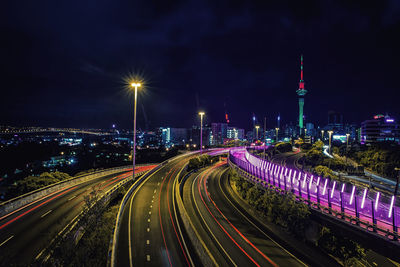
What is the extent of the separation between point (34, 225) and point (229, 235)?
18951 millimetres

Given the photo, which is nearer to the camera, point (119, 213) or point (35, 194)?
point (119, 213)

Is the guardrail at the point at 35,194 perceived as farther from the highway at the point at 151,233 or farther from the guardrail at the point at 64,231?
the highway at the point at 151,233

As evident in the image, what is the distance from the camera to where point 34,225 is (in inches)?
671

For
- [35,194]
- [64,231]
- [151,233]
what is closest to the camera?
[64,231]

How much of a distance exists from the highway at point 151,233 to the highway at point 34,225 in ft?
18.4

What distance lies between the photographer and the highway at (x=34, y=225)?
520 inches

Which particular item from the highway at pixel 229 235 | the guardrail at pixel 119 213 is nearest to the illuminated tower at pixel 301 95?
the guardrail at pixel 119 213

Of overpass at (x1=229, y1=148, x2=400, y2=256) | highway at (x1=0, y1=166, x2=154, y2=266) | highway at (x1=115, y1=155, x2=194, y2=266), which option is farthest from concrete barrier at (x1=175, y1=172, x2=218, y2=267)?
overpass at (x1=229, y1=148, x2=400, y2=256)

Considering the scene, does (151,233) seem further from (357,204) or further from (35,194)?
(357,204)

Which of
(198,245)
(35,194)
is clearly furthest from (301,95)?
(35,194)

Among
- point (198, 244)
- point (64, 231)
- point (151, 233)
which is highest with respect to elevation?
point (64, 231)

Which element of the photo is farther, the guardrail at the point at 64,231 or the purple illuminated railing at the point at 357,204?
the purple illuminated railing at the point at 357,204

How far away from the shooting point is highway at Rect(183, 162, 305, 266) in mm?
15438

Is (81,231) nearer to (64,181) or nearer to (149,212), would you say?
(149,212)
